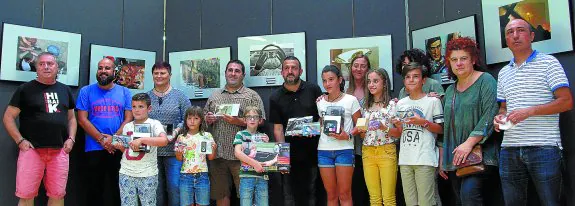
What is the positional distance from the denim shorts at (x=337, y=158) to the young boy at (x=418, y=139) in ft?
1.82

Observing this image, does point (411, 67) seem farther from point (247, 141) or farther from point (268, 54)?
point (268, 54)

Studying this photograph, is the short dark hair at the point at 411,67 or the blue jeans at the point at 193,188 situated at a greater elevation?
the short dark hair at the point at 411,67

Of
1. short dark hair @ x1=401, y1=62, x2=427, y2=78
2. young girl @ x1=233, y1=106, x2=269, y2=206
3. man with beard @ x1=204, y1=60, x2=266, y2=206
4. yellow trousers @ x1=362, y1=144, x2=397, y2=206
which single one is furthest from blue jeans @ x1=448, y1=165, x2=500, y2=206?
man with beard @ x1=204, y1=60, x2=266, y2=206

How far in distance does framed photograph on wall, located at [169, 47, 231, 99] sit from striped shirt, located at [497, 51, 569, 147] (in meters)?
3.93

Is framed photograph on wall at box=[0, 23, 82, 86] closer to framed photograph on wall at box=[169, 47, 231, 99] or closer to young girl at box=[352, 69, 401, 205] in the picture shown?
framed photograph on wall at box=[169, 47, 231, 99]

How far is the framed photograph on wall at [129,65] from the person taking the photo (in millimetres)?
6285

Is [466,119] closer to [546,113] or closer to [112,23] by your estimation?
[546,113]

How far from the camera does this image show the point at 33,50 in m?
5.72

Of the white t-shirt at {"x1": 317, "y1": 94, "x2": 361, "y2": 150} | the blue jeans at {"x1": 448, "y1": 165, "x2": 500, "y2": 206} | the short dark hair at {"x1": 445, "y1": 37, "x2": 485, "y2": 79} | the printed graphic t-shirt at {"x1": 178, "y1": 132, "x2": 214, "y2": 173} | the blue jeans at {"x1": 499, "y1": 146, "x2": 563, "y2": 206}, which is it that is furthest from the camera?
the printed graphic t-shirt at {"x1": 178, "y1": 132, "x2": 214, "y2": 173}

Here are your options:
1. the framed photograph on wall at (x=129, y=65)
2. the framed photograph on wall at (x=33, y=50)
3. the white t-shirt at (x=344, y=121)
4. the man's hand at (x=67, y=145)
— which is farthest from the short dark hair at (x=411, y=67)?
the framed photograph on wall at (x=33, y=50)

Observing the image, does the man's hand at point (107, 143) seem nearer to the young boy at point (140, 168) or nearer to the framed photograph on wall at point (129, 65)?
the young boy at point (140, 168)

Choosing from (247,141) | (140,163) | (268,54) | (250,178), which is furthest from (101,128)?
(268,54)

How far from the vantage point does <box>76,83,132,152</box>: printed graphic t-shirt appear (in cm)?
550

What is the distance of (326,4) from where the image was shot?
20.2 ft
